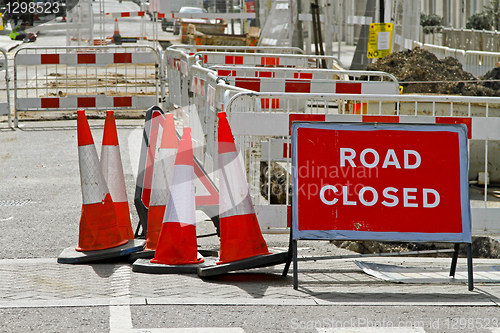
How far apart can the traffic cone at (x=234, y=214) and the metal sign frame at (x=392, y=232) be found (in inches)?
12.3

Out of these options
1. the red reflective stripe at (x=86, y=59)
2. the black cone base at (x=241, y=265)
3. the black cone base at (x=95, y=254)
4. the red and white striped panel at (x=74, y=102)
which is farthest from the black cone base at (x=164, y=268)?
the red and white striped panel at (x=74, y=102)

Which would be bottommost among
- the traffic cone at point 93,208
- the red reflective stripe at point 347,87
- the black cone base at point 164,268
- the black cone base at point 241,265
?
the black cone base at point 164,268

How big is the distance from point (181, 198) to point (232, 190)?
40 centimetres

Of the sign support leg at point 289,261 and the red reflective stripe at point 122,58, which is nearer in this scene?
the sign support leg at point 289,261

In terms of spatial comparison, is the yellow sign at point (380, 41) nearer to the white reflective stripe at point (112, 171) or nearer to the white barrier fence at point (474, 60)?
the white barrier fence at point (474, 60)

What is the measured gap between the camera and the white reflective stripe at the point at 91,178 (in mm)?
6180

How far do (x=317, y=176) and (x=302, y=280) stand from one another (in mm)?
806

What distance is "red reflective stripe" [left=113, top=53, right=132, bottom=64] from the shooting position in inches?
586

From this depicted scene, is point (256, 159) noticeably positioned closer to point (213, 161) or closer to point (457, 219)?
point (213, 161)

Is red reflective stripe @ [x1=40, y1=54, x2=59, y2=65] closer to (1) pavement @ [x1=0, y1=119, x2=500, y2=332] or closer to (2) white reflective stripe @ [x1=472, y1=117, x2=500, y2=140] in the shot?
(1) pavement @ [x1=0, y1=119, x2=500, y2=332]

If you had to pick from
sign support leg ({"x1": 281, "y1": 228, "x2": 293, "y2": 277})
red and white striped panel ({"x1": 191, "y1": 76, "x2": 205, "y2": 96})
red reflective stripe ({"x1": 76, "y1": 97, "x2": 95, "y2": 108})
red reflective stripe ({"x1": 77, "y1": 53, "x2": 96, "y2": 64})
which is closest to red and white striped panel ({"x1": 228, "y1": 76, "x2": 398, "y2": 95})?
red and white striped panel ({"x1": 191, "y1": 76, "x2": 205, "y2": 96})

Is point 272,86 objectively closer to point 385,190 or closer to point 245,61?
point 385,190

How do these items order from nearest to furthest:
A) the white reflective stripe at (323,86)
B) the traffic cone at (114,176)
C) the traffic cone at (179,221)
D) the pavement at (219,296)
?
the pavement at (219,296), the traffic cone at (179,221), the traffic cone at (114,176), the white reflective stripe at (323,86)

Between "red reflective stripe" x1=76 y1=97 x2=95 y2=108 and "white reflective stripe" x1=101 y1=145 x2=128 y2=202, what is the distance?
8.90 meters
